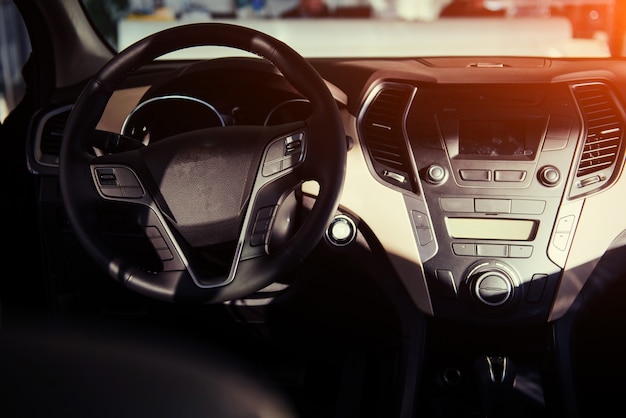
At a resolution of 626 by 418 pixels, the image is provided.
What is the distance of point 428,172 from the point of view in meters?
1.68

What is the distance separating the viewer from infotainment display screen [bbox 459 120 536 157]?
66.9 inches

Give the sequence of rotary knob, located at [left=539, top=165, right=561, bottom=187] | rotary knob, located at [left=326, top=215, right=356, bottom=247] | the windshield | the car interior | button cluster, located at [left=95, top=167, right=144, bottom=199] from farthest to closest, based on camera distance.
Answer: the windshield < rotary knob, located at [left=326, top=215, right=356, bottom=247] < rotary knob, located at [left=539, top=165, right=561, bottom=187] < button cluster, located at [left=95, top=167, right=144, bottom=199] < the car interior

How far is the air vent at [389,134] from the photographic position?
5.60 feet

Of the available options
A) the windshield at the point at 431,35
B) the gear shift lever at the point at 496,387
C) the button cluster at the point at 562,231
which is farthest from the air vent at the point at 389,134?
the windshield at the point at 431,35

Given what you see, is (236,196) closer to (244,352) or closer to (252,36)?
(252,36)

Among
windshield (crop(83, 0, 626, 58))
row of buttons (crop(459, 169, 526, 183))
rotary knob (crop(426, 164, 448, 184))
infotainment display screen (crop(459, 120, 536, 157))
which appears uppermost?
windshield (crop(83, 0, 626, 58))

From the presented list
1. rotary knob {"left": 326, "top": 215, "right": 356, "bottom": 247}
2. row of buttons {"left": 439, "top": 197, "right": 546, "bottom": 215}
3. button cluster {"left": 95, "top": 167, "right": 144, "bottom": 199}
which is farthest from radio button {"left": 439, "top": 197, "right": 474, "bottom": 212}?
button cluster {"left": 95, "top": 167, "right": 144, "bottom": 199}

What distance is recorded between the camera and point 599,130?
170cm

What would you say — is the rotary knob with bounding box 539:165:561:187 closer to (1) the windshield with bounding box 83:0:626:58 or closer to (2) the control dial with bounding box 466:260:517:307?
(2) the control dial with bounding box 466:260:517:307

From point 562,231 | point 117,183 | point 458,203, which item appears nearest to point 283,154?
point 117,183

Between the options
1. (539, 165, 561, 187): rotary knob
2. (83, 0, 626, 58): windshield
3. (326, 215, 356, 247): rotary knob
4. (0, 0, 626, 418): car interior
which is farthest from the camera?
(83, 0, 626, 58): windshield

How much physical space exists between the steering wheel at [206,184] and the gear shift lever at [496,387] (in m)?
0.63

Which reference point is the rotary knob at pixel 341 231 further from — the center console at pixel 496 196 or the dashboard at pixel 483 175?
the center console at pixel 496 196

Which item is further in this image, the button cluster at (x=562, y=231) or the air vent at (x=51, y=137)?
the air vent at (x=51, y=137)
